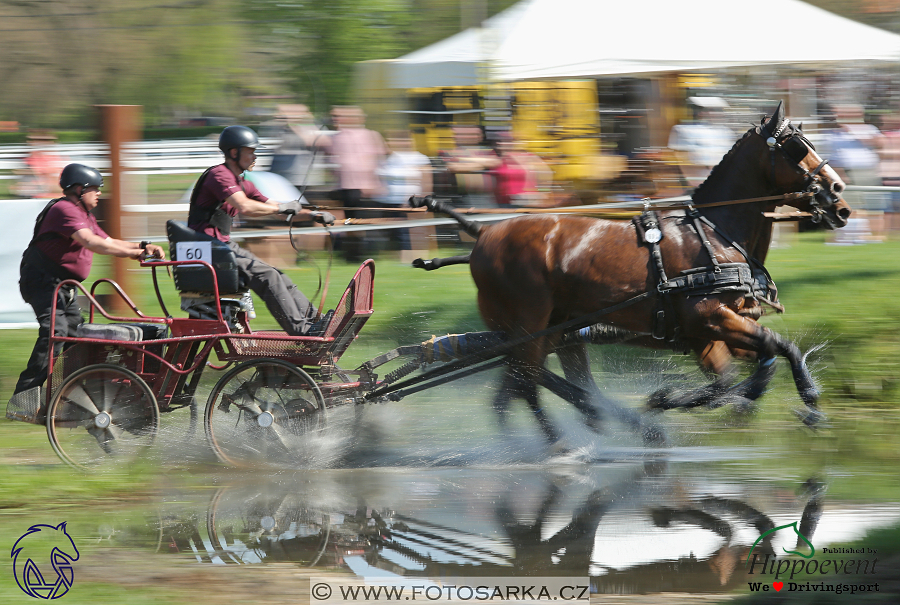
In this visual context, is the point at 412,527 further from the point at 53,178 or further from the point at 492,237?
the point at 53,178

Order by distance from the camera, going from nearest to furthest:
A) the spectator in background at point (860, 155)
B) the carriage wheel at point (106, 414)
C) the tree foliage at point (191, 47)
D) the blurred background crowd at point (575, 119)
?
the carriage wheel at point (106, 414), the blurred background crowd at point (575, 119), the spectator in background at point (860, 155), the tree foliage at point (191, 47)

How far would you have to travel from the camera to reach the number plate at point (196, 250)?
5.80m

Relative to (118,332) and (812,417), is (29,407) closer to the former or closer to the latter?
(118,332)

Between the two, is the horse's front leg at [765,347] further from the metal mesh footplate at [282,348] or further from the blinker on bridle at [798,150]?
the metal mesh footplate at [282,348]

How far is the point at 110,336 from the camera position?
19.4ft

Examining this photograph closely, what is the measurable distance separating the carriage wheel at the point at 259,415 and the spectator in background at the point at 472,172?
4.45 meters

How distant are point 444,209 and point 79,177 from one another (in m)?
2.26

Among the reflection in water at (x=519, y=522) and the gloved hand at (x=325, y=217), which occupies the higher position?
the gloved hand at (x=325, y=217)

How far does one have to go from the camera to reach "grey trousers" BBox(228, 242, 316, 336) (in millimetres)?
6004

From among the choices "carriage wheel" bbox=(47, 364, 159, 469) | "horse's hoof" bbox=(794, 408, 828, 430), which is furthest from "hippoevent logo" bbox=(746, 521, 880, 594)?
"carriage wheel" bbox=(47, 364, 159, 469)

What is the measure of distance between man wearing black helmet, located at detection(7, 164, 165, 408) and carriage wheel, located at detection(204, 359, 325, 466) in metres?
0.94

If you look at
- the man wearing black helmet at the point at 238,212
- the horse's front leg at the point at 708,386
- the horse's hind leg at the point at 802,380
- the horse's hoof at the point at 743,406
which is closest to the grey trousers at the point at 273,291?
the man wearing black helmet at the point at 238,212
